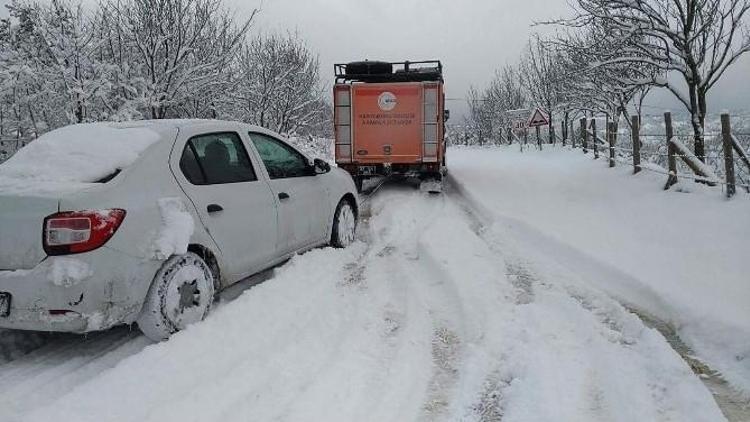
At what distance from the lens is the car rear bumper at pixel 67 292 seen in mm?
3168

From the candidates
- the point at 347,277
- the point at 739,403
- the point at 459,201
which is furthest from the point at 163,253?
the point at 459,201

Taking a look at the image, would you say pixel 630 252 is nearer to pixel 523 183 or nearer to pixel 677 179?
pixel 677 179

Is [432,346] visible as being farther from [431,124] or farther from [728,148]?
[431,124]

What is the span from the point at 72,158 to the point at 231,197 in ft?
3.88

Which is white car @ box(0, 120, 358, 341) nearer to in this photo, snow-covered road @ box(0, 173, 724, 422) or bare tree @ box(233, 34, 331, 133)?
snow-covered road @ box(0, 173, 724, 422)

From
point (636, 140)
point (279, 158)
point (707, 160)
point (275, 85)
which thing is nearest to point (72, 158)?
point (279, 158)

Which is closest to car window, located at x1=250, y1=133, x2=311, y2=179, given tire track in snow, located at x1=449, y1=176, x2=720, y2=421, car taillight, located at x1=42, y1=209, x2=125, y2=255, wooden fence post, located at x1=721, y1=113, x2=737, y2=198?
car taillight, located at x1=42, y1=209, x2=125, y2=255

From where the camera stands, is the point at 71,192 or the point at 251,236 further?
the point at 251,236

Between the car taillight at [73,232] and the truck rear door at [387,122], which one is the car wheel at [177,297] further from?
the truck rear door at [387,122]

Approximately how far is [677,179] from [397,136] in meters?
5.74

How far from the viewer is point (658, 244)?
608 centimetres

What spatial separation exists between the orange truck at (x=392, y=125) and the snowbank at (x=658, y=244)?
168cm

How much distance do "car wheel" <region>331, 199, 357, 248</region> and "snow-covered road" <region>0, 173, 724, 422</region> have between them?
54.1 inches

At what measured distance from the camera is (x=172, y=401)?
289 centimetres
